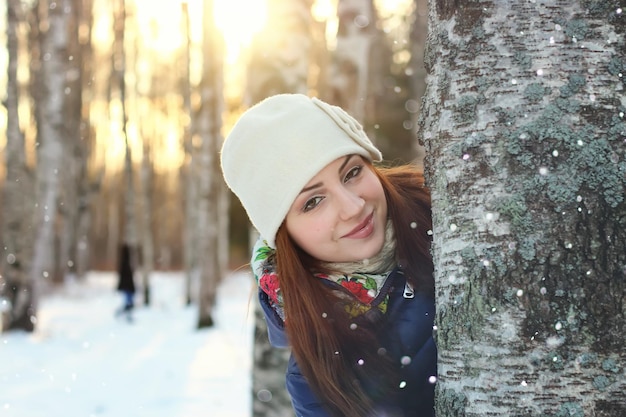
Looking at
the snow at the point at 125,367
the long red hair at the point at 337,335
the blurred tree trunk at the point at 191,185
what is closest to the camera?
the long red hair at the point at 337,335

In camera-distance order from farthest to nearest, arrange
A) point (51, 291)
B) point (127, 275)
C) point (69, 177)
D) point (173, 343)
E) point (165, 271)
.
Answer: point (165, 271)
point (69, 177)
point (51, 291)
point (127, 275)
point (173, 343)

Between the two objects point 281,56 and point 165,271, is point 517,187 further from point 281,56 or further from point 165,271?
point 165,271

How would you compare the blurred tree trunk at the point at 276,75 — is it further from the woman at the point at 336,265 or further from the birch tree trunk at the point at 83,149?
the birch tree trunk at the point at 83,149

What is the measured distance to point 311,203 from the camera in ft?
6.31

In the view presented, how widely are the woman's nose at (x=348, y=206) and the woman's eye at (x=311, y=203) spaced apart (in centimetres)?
8

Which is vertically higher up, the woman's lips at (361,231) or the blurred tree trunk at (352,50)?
the blurred tree trunk at (352,50)

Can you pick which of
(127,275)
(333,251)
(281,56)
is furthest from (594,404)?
(127,275)

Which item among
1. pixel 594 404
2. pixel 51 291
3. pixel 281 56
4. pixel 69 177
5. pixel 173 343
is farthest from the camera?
pixel 69 177

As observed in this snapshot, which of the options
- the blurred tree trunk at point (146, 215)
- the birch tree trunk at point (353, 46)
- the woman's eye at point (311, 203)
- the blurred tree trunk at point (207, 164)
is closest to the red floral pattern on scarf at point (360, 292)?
the woman's eye at point (311, 203)

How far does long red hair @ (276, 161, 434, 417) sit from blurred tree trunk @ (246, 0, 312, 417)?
2082 millimetres

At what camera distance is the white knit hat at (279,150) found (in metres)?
1.87

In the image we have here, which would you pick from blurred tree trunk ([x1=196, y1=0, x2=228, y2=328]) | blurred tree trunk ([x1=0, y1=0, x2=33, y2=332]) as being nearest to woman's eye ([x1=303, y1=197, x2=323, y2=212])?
blurred tree trunk ([x1=0, y1=0, x2=33, y2=332])

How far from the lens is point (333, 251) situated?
6.29 feet

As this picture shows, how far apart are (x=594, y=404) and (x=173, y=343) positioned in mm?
8913
